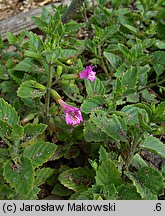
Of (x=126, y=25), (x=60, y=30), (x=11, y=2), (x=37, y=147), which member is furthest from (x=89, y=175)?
(x=11, y=2)

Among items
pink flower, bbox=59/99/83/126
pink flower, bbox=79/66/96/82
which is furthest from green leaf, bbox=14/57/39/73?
pink flower, bbox=59/99/83/126

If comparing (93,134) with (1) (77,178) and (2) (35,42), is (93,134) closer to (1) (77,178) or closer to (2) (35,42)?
(1) (77,178)

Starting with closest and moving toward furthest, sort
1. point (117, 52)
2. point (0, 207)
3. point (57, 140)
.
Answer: point (0, 207), point (57, 140), point (117, 52)

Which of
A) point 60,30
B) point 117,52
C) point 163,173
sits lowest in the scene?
point 163,173

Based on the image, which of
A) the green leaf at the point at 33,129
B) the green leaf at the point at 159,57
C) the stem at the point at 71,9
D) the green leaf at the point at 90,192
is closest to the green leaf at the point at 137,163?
the green leaf at the point at 90,192

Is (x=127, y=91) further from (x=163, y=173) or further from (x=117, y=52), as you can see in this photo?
(x=117, y=52)
